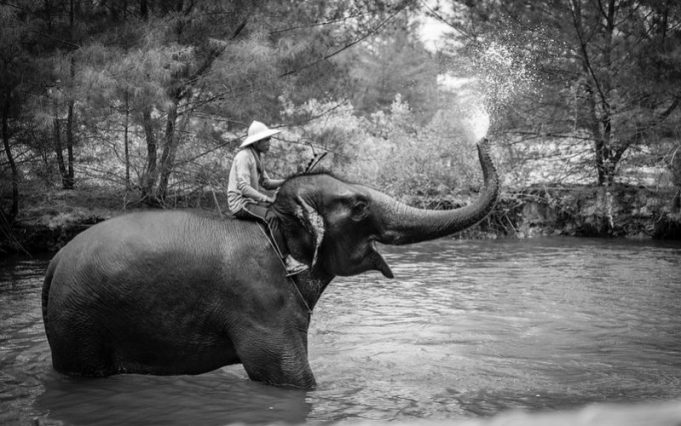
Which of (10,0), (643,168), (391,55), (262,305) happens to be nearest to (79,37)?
(10,0)

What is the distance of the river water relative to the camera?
4.98m

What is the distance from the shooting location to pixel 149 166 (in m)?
14.2

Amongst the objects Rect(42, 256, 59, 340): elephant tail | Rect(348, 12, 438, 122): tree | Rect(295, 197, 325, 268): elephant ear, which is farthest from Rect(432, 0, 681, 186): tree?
Rect(348, 12, 438, 122): tree

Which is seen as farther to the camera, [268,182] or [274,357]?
[268,182]

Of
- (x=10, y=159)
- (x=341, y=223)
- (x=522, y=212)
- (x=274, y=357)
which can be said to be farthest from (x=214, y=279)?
(x=522, y=212)

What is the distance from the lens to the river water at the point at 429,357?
4.98 meters

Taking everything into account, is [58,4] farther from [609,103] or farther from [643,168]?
[643,168]

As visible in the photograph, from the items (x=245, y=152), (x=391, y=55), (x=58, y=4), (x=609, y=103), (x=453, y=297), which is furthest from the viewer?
(x=391, y=55)

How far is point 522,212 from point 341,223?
1396 centimetres

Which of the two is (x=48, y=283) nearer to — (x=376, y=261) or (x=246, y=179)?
(x=246, y=179)

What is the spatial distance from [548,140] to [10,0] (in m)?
12.1

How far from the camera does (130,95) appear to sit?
12.5m

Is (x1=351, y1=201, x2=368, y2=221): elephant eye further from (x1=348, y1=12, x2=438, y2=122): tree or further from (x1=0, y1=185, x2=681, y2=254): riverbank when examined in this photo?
(x1=348, y1=12, x2=438, y2=122): tree

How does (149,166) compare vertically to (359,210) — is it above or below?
above
